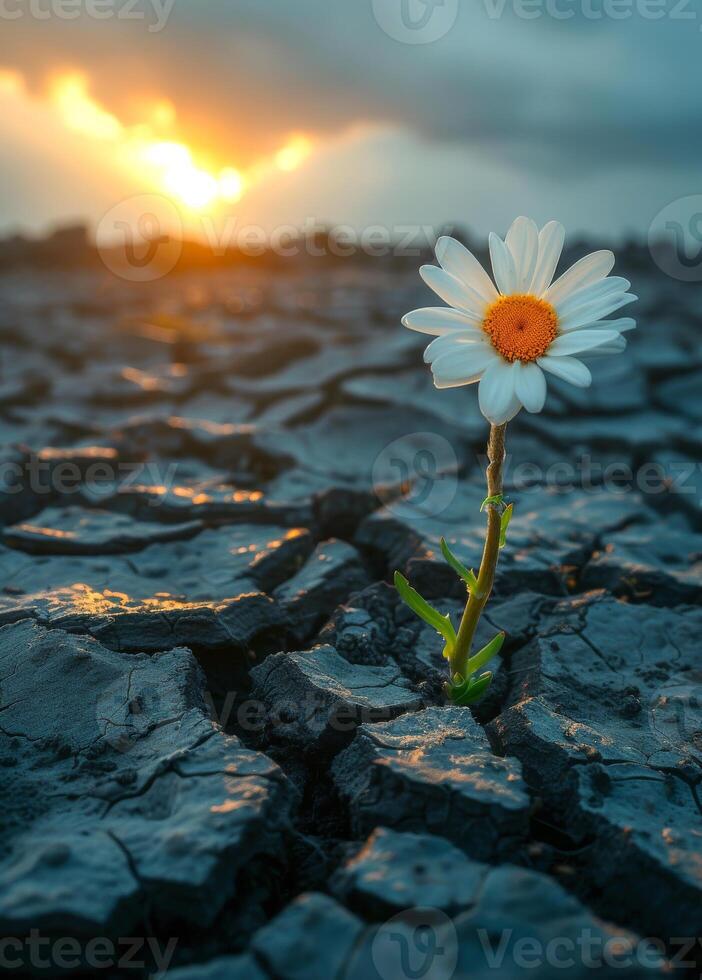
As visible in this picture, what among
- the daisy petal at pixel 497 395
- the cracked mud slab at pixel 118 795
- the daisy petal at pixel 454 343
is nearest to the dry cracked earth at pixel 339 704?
the cracked mud slab at pixel 118 795

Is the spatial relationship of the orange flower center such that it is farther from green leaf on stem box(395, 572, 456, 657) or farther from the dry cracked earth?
the dry cracked earth

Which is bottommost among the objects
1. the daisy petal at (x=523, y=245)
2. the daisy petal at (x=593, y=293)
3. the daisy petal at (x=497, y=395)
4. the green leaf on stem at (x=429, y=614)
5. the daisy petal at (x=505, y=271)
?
the green leaf on stem at (x=429, y=614)

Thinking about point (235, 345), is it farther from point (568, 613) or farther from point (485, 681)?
point (485, 681)

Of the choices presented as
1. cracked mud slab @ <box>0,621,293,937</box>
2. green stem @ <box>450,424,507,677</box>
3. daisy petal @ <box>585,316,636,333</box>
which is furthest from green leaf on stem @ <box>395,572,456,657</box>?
daisy petal @ <box>585,316,636,333</box>

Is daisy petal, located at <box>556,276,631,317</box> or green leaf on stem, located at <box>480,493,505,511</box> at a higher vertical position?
daisy petal, located at <box>556,276,631,317</box>

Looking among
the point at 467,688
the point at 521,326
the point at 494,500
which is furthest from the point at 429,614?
the point at 521,326

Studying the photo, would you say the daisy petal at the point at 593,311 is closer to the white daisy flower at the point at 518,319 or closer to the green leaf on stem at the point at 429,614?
the white daisy flower at the point at 518,319
